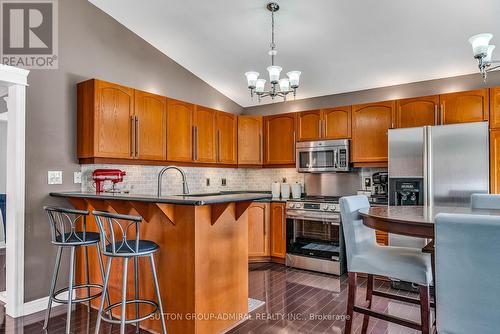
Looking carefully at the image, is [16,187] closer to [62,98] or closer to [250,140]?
[62,98]

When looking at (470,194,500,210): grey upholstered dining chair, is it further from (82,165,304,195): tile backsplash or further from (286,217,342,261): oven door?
(82,165,304,195): tile backsplash

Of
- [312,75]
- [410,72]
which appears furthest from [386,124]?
[312,75]

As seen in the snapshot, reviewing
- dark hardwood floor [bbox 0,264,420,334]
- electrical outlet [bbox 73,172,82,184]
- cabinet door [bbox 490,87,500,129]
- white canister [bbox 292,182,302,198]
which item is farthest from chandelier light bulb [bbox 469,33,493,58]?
electrical outlet [bbox 73,172,82,184]

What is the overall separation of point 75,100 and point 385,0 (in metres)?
3.14

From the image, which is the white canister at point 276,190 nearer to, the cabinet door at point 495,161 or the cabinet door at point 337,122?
the cabinet door at point 337,122

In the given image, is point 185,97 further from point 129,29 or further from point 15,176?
point 15,176

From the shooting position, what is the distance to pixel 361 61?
3967 mm

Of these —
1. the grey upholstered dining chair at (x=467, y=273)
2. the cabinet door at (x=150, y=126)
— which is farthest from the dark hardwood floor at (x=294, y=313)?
the cabinet door at (x=150, y=126)

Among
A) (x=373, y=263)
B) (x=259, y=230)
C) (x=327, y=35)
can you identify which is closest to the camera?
(x=373, y=263)

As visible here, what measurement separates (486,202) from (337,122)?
213cm

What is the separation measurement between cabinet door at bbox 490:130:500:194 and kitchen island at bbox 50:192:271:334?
2402 mm

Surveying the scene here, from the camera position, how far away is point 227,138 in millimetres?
4746

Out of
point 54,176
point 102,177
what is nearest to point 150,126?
point 102,177

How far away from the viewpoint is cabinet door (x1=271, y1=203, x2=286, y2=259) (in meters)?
4.41
